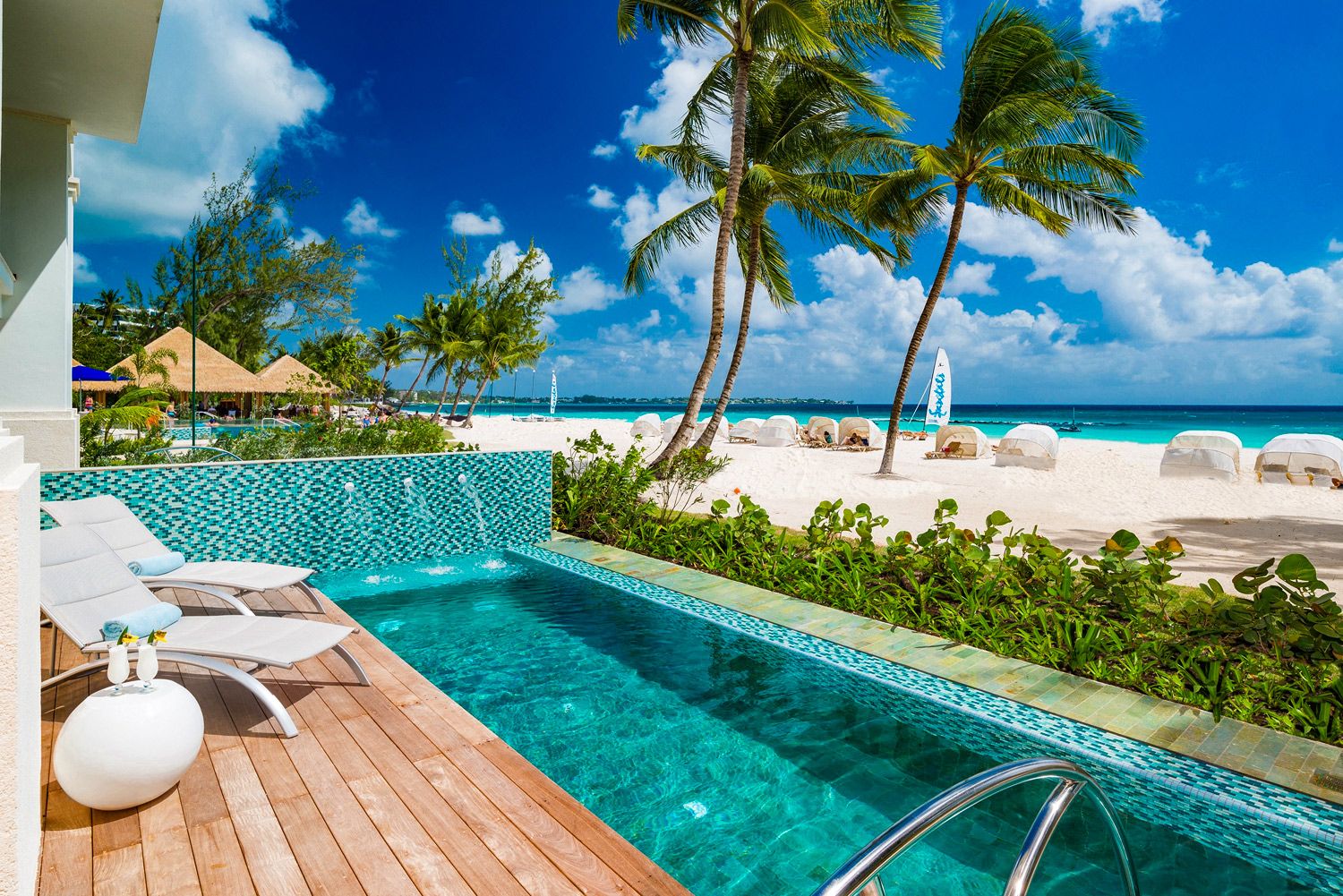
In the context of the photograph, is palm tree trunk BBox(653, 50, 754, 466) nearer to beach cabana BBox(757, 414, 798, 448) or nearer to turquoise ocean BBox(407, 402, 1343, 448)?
beach cabana BBox(757, 414, 798, 448)

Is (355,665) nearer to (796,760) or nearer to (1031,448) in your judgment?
(796,760)

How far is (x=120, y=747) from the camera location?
205cm

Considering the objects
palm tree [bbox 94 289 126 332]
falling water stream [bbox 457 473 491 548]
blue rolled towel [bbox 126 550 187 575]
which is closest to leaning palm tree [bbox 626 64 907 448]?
falling water stream [bbox 457 473 491 548]

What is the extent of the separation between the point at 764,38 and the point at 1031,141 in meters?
5.62

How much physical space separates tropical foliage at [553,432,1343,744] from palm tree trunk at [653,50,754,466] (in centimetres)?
276

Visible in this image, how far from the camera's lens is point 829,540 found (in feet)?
20.4

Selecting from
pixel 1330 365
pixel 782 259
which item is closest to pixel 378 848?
pixel 782 259

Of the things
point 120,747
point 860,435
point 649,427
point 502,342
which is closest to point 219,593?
point 120,747

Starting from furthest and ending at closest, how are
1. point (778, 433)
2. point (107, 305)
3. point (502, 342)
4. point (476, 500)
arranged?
point (107, 305)
point (502, 342)
point (778, 433)
point (476, 500)

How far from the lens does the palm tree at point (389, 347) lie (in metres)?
29.8

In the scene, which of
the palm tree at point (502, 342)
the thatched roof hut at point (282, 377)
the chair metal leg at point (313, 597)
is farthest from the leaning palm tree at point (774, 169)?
the palm tree at point (502, 342)

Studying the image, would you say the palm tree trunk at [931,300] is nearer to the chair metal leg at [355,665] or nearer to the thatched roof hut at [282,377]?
the chair metal leg at [355,665]

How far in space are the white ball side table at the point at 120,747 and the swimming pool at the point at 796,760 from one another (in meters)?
1.62

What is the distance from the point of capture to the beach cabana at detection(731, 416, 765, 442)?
81.8 ft
